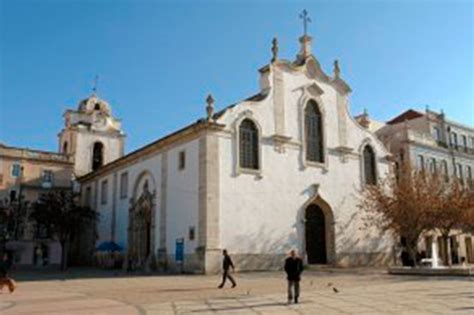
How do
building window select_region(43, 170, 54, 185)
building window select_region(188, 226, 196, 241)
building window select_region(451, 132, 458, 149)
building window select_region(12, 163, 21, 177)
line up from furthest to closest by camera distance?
building window select_region(451, 132, 458, 149) < building window select_region(43, 170, 54, 185) < building window select_region(12, 163, 21, 177) < building window select_region(188, 226, 196, 241)

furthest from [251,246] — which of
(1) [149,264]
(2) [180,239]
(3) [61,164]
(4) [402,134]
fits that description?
(3) [61,164]

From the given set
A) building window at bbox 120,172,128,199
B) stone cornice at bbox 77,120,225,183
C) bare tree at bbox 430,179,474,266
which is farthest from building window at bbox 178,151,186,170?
bare tree at bbox 430,179,474,266

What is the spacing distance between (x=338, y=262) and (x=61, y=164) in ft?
94.9

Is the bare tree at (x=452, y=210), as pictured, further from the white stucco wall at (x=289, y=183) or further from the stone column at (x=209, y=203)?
the stone column at (x=209, y=203)

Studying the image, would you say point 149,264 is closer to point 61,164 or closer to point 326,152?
point 326,152

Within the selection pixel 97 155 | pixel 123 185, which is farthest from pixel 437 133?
pixel 97 155

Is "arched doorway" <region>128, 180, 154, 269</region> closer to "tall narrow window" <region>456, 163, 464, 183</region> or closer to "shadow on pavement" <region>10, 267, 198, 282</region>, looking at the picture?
"shadow on pavement" <region>10, 267, 198, 282</region>

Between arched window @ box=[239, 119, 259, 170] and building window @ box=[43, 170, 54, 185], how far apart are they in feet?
84.8

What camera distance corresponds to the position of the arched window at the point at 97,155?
2013 inches

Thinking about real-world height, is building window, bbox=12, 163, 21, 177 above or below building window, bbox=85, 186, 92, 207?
above

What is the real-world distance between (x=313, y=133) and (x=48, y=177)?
89.4ft

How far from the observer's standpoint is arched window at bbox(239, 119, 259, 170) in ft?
97.4

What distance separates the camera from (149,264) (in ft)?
104

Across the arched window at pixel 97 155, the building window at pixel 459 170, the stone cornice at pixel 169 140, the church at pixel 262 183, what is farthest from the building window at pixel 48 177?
the building window at pixel 459 170
